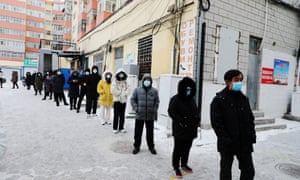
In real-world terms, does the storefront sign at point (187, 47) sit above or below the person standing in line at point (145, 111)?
above

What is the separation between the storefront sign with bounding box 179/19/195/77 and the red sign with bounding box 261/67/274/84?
13.3 ft

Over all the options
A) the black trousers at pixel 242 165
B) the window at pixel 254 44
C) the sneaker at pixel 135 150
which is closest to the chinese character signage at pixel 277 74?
the window at pixel 254 44

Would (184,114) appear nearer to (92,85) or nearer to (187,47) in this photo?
(187,47)

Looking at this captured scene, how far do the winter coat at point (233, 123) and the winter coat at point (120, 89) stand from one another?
3.61m

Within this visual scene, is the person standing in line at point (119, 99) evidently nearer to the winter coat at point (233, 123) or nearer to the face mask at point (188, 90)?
the face mask at point (188, 90)

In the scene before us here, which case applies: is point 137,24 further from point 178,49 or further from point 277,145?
point 277,145

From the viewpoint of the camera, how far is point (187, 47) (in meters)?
7.01

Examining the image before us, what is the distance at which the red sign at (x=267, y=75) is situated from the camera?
890 centimetres

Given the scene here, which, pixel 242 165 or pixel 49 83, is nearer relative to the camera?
pixel 242 165

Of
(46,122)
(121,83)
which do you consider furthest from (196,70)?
(46,122)

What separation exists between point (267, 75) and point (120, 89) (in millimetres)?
6840

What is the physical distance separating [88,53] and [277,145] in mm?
17278

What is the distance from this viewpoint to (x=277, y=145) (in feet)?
18.7

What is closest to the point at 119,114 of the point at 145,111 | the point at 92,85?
the point at 145,111
